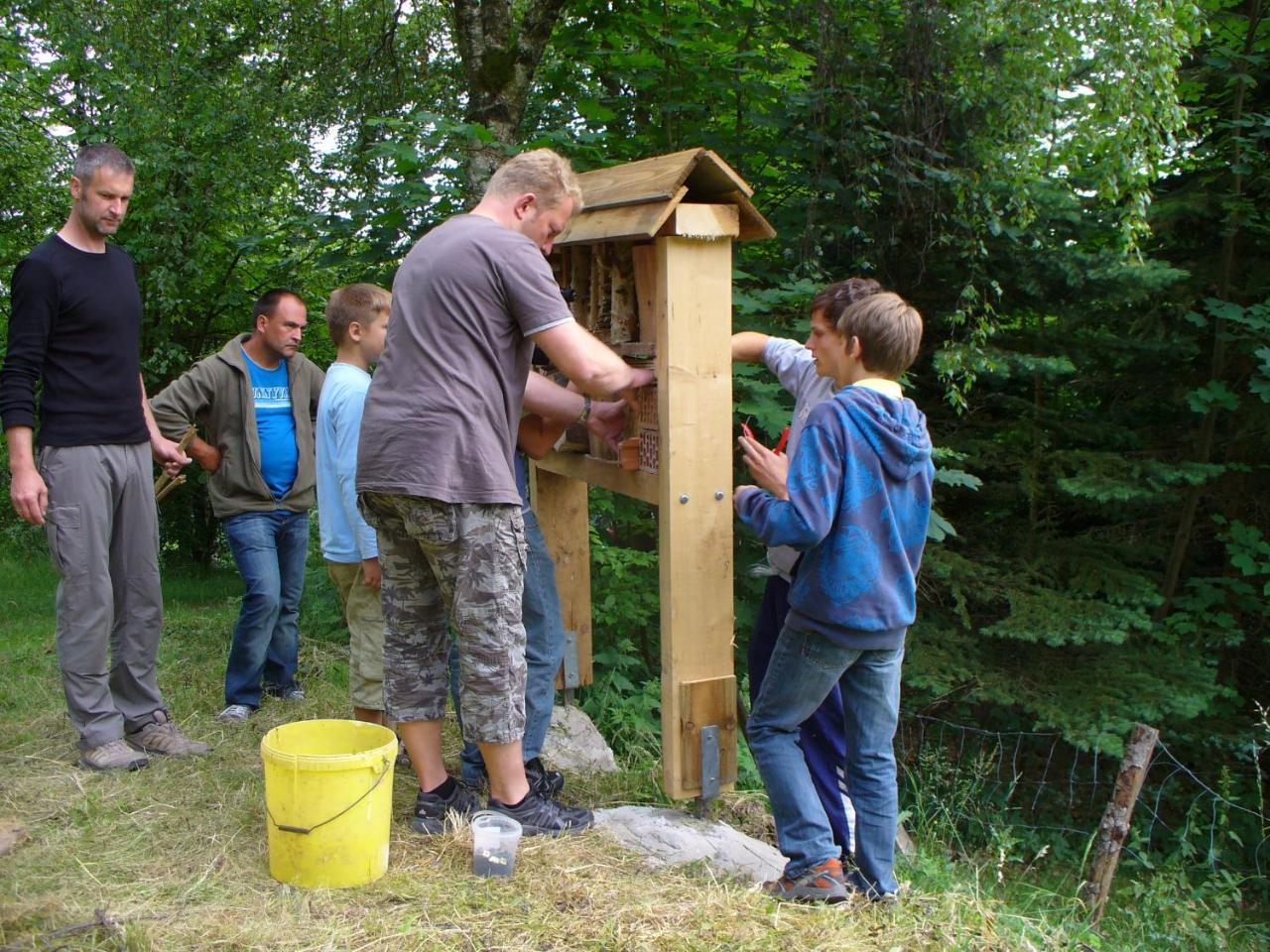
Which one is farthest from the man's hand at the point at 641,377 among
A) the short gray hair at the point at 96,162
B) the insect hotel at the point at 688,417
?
the short gray hair at the point at 96,162

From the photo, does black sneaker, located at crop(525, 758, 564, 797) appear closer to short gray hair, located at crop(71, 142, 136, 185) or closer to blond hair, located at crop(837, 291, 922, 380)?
blond hair, located at crop(837, 291, 922, 380)

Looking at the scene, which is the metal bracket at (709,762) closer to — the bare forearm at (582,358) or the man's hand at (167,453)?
the bare forearm at (582,358)

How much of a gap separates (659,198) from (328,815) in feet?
6.57

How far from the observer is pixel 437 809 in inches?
133

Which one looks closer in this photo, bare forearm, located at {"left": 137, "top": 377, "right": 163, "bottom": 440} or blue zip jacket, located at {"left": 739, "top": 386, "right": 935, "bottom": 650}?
blue zip jacket, located at {"left": 739, "top": 386, "right": 935, "bottom": 650}

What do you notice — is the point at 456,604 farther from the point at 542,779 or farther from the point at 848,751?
the point at 848,751

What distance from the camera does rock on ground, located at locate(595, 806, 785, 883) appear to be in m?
3.34

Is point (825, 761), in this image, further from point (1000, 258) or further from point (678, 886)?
point (1000, 258)

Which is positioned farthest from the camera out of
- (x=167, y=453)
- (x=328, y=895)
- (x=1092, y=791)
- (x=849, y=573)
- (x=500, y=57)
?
(x=1092, y=791)

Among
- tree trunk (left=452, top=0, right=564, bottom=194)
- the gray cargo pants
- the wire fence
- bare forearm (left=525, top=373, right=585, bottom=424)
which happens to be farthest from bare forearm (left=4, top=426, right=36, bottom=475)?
the wire fence

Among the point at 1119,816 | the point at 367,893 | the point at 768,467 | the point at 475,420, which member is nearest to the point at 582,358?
the point at 475,420

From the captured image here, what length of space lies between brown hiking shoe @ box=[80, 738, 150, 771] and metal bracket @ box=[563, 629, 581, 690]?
1.67m

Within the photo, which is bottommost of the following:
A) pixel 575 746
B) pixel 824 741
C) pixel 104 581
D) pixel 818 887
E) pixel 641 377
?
pixel 575 746

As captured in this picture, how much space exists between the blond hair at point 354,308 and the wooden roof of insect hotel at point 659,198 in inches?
28.0
